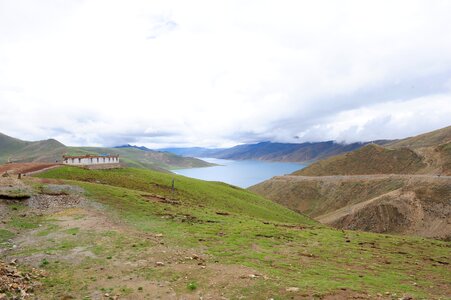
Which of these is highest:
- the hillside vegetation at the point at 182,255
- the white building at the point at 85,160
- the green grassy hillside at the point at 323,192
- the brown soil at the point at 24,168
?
the white building at the point at 85,160

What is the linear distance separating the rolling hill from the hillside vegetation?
44.4 m

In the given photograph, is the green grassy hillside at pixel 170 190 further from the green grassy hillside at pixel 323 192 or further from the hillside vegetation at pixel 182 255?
the green grassy hillside at pixel 323 192

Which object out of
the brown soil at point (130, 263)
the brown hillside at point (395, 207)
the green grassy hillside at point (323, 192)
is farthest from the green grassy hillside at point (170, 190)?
the green grassy hillside at point (323, 192)

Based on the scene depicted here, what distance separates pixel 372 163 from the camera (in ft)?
531

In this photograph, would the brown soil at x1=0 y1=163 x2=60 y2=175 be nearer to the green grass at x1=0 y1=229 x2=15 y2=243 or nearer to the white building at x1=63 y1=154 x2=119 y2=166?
the white building at x1=63 y1=154 x2=119 y2=166

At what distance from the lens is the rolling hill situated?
76375mm

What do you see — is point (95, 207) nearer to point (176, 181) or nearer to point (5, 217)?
point (5, 217)

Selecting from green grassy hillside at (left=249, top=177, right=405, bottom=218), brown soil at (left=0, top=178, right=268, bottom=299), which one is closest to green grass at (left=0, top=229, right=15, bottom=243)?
brown soil at (left=0, top=178, right=268, bottom=299)

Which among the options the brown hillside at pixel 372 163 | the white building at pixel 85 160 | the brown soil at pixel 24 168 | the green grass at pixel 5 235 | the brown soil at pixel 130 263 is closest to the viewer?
the brown soil at pixel 130 263

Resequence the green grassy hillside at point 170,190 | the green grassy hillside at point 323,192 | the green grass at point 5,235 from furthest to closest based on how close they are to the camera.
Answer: the green grassy hillside at point 323,192, the green grassy hillside at point 170,190, the green grass at point 5,235

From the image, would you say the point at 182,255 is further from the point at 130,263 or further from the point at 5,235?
the point at 5,235

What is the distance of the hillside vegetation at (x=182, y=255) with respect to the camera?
16.2m

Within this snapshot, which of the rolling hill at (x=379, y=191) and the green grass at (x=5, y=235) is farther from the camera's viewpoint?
the rolling hill at (x=379, y=191)

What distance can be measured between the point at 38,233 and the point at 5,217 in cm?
640
